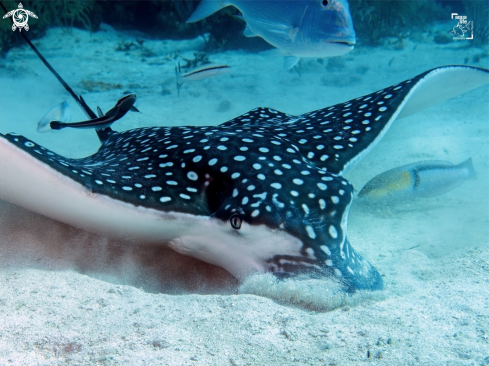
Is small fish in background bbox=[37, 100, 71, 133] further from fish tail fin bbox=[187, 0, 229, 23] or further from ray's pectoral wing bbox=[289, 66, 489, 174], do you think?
ray's pectoral wing bbox=[289, 66, 489, 174]

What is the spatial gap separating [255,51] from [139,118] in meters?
8.01

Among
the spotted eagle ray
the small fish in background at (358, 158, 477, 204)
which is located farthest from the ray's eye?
the small fish in background at (358, 158, 477, 204)

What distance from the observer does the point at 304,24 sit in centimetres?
506

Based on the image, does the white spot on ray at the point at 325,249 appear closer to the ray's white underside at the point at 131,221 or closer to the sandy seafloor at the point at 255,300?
the ray's white underside at the point at 131,221

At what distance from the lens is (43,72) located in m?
10.3

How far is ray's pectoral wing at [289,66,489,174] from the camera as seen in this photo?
368 cm

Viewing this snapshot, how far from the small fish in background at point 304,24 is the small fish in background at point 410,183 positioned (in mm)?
1968

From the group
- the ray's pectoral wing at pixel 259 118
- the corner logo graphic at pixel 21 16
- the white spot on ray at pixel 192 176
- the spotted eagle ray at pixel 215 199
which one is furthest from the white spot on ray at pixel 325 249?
the corner logo graphic at pixel 21 16

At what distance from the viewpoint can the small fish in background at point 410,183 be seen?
15.0ft

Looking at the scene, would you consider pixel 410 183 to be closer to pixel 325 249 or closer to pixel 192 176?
pixel 325 249

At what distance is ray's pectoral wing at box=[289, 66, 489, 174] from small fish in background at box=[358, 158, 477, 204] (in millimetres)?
788

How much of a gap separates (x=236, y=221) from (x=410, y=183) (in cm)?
320

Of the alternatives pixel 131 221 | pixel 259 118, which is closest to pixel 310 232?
pixel 131 221

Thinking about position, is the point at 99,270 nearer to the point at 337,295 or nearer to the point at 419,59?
the point at 337,295
